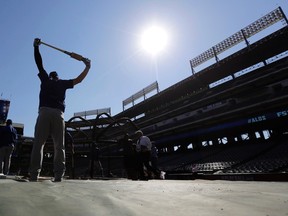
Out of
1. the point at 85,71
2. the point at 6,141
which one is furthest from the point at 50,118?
the point at 6,141

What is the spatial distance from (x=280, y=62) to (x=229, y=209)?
2440 cm

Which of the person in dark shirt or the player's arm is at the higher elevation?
the player's arm

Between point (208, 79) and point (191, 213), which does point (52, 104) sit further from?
point (208, 79)

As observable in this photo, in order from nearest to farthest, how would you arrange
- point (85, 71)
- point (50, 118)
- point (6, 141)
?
point (50, 118) < point (85, 71) < point (6, 141)

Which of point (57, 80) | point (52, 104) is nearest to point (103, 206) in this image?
point (52, 104)

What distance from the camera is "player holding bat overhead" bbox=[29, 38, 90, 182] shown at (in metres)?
3.53

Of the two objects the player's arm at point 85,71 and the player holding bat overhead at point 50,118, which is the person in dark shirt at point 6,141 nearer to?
the player holding bat overhead at point 50,118

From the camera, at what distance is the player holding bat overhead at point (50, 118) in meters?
3.53

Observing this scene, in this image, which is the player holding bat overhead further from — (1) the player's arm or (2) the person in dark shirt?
(2) the person in dark shirt

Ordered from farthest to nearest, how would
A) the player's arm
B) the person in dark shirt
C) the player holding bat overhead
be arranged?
the person in dark shirt, the player's arm, the player holding bat overhead

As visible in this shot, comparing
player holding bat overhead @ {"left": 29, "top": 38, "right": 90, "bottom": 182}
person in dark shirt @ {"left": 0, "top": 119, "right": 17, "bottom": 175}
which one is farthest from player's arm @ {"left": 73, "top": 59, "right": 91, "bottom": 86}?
person in dark shirt @ {"left": 0, "top": 119, "right": 17, "bottom": 175}

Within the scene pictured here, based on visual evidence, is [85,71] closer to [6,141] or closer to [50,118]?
[50,118]

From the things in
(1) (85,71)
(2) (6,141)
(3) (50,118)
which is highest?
(1) (85,71)

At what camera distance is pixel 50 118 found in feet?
12.1
